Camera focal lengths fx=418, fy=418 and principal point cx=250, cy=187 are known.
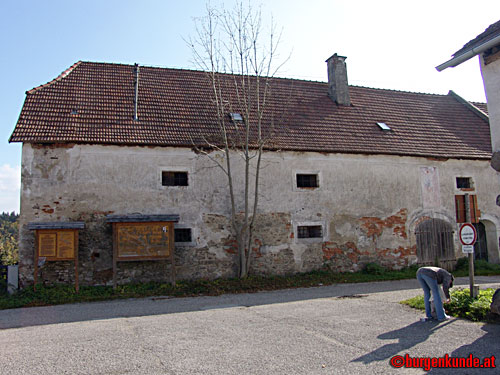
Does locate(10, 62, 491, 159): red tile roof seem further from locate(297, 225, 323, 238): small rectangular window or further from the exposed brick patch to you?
locate(297, 225, 323, 238): small rectangular window

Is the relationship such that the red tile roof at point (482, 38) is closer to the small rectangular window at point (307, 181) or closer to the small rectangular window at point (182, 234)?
the small rectangular window at point (307, 181)

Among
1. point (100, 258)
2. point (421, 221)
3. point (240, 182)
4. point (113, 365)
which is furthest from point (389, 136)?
point (113, 365)

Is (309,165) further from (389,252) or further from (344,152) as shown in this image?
(389,252)

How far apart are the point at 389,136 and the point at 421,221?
359 centimetres

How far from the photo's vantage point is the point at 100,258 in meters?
12.6

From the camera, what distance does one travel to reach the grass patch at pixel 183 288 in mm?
11227

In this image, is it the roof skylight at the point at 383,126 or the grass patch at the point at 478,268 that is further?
the roof skylight at the point at 383,126

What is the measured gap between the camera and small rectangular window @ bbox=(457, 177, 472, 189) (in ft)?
55.5

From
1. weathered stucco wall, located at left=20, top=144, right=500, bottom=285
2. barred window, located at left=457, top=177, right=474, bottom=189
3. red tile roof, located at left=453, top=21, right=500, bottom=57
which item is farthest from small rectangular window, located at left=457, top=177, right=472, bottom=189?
red tile roof, located at left=453, top=21, right=500, bottom=57

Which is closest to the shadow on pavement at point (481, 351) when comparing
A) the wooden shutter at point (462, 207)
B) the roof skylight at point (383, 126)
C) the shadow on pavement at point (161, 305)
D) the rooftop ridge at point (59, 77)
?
the shadow on pavement at point (161, 305)

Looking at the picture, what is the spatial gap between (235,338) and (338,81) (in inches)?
565

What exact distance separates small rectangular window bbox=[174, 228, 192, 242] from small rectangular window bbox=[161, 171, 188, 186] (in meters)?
1.53

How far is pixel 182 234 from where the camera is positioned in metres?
13.6

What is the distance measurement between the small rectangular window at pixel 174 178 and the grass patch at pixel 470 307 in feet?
26.9
